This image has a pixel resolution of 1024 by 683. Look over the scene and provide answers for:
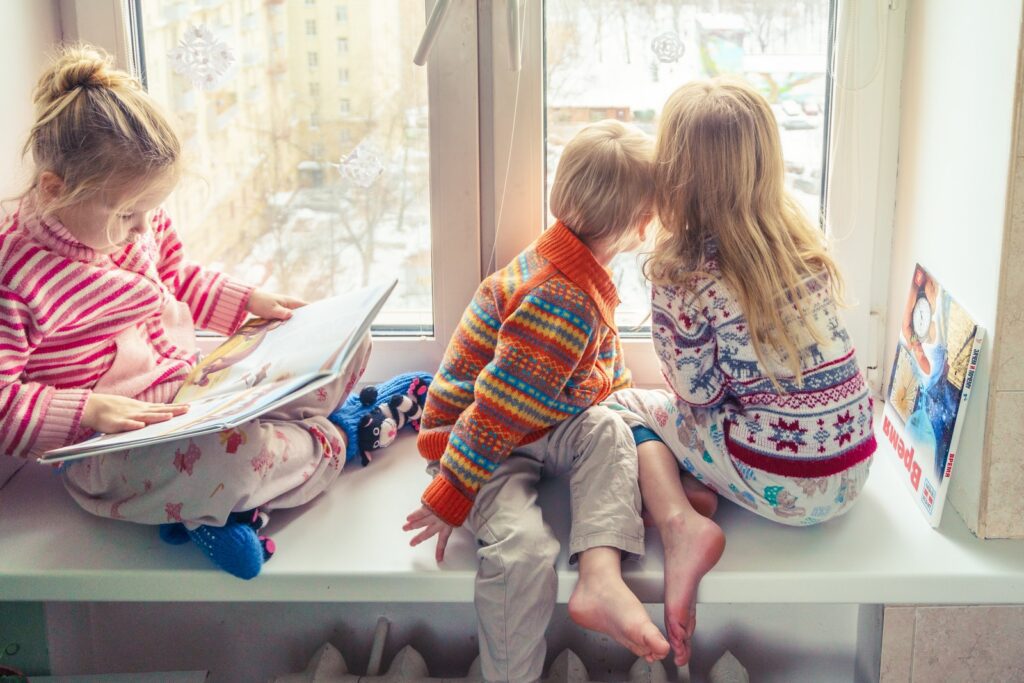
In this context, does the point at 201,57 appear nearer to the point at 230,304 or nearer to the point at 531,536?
the point at 230,304

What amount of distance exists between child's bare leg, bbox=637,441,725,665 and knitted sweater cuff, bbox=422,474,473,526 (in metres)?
0.20

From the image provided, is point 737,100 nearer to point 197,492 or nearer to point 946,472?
point 946,472

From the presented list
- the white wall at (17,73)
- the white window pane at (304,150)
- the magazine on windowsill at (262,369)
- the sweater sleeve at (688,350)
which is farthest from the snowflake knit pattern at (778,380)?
the white wall at (17,73)

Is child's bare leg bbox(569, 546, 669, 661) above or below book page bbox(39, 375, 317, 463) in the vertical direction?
below

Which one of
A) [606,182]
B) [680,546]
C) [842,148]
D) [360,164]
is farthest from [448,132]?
[680,546]

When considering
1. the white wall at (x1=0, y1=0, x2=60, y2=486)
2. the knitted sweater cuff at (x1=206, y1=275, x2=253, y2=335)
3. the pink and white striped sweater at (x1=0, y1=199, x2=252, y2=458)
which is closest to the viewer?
the pink and white striped sweater at (x1=0, y1=199, x2=252, y2=458)

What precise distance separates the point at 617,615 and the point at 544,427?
0.26m

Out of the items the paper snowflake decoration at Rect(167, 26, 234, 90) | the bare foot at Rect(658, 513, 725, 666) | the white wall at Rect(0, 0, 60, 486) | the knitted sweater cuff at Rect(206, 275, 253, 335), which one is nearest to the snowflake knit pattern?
the bare foot at Rect(658, 513, 725, 666)

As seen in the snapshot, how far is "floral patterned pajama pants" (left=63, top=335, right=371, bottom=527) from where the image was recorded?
1.03m

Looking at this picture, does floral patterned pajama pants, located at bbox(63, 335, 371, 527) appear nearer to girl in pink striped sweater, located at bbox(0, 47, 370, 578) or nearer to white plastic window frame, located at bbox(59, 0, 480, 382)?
girl in pink striped sweater, located at bbox(0, 47, 370, 578)

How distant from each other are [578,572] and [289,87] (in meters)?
0.72

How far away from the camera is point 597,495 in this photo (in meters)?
1.08

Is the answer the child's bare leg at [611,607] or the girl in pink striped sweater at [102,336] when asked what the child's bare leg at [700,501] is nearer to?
the child's bare leg at [611,607]

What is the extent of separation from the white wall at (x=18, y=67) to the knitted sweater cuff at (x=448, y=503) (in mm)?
627
